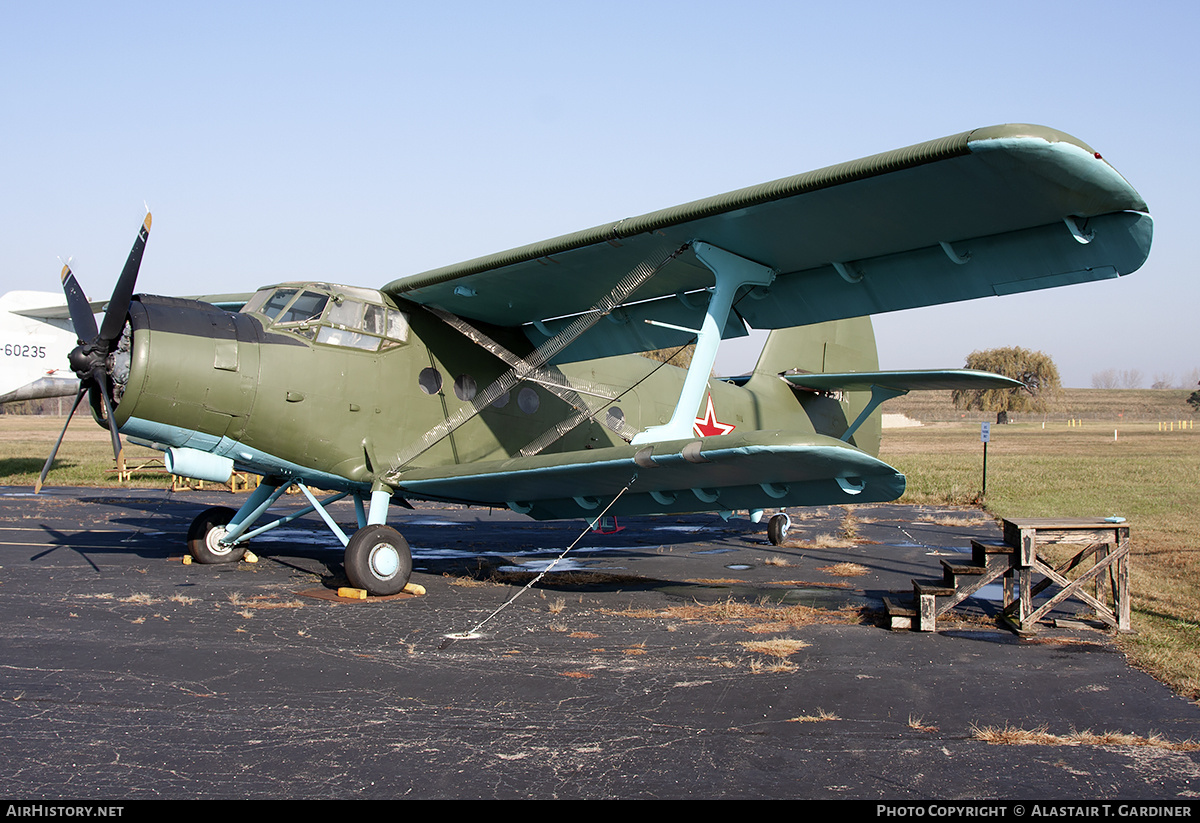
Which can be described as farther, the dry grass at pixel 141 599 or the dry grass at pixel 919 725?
the dry grass at pixel 141 599

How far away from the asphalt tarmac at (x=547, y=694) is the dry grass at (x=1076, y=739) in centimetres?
6

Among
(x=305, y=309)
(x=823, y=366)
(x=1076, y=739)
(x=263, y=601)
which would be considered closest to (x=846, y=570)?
(x=823, y=366)

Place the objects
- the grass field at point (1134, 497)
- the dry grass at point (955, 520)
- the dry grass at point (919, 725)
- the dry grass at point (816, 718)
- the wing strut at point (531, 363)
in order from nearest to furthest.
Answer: the dry grass at point (919, 725), the dry grass at point (816, 718), the grass field at point (1134, 497), the wing strut at point (531, 363), the dry grass at point (955, 520)

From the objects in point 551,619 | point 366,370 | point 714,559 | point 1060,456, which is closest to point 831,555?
point 714,559

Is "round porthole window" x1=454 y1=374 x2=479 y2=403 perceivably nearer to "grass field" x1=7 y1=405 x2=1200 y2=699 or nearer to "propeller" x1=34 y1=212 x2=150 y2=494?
"propeller" x1=34 y1=212 x2=150 y2=494

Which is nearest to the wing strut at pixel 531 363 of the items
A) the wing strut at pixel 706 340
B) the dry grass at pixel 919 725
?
the wing strut at pixel 706 340

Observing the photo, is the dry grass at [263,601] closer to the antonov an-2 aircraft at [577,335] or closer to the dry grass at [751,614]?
the antonov an-2 aircraft at [577,335]

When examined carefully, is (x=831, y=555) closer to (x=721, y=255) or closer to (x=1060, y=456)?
(x=721, y=255)

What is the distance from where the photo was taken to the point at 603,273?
900 cm

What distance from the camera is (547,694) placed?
523 cm

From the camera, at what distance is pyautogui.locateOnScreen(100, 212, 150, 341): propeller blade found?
25.3 feet

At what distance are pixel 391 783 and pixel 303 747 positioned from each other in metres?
0.73

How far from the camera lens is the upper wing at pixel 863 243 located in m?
6.20

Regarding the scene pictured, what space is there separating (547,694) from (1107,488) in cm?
2278
